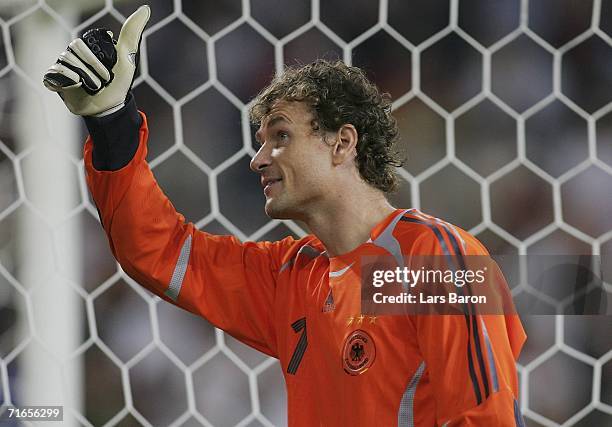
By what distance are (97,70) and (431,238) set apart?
37cm

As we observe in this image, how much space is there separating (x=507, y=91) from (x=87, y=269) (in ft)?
2.12

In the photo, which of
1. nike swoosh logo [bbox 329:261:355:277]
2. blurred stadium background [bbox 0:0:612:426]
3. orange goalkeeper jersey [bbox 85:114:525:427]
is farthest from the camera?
blurred stadium background [bbox 0:0:612:426]

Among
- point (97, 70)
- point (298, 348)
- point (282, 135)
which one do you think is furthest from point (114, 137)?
point (298, 348)

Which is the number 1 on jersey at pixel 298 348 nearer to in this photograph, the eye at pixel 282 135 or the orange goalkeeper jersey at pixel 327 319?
the orange goalkeeper jersey at pixel 327 319

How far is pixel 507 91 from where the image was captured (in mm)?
1235

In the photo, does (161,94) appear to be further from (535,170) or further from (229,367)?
(535,170)

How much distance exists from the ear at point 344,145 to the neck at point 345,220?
5cm

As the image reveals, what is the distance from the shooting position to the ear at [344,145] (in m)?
1.00

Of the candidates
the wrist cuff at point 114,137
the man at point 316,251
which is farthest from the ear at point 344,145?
the wrist cuff at point 114,137

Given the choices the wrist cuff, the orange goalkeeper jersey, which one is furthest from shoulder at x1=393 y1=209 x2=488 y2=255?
the wrist cuff

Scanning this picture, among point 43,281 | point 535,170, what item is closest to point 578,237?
point 535,170

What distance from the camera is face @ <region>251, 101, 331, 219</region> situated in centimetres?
97

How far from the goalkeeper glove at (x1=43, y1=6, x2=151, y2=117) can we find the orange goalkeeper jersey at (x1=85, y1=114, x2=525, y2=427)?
0.19 ft

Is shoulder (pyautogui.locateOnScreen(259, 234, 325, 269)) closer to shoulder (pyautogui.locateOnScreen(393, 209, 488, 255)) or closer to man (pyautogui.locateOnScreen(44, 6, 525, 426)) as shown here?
man (pyautogui.locateOnScreen(44, 6, 525, 426))
